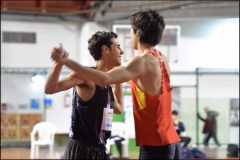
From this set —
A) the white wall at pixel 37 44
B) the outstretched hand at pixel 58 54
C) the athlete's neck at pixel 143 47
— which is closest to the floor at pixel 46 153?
the white wall at pixel 37 44

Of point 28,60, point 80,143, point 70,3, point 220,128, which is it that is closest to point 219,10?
point 220,128

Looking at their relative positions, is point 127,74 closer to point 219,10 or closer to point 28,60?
point 219,10

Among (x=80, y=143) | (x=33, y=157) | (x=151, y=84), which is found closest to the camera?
(x=151, y=84)

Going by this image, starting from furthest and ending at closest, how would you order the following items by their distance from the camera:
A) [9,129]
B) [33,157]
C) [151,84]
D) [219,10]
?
[9,129] → [219,10] → [33,157] → [151,84]

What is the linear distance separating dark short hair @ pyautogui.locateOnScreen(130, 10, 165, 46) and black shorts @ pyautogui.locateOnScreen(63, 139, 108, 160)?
0.89 meters

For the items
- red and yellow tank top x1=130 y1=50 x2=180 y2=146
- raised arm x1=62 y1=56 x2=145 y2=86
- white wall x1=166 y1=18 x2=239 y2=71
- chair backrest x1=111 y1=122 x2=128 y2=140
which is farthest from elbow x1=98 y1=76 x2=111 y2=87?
white wall x1=166 y1=18 x2=239 y2=71

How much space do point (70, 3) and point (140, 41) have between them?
10.9 meters

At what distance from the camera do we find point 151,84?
106 inches

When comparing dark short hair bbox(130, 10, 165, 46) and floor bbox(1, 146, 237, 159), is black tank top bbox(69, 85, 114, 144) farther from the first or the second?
floor bbox(1, 146, 237, 159)

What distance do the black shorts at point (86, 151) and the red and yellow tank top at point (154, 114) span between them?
0.38 m

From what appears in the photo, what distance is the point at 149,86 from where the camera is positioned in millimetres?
2695

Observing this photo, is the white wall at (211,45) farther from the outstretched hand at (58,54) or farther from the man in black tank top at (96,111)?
the outstretched hand at (58,54)

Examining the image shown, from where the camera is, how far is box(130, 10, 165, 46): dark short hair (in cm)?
261

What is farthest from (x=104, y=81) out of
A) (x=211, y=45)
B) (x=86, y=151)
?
(x=211, y=45)
